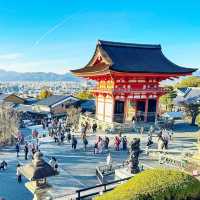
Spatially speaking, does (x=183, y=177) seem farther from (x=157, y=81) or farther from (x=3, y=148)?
(x=157, y=81)

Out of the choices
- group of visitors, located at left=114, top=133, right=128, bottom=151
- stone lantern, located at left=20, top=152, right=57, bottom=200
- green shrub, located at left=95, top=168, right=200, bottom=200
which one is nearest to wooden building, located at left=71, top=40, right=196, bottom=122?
group of visitors, located at left=114, top=133, right=128, bottom=151

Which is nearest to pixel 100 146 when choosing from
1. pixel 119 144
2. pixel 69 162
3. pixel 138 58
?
pixel 119 144

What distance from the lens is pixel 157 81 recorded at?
41.8m

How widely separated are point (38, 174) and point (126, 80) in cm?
2515

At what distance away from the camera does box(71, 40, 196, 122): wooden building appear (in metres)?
39.2

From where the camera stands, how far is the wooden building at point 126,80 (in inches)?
1543

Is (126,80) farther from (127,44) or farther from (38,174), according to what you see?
(38,174)

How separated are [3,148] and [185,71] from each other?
74.4ft

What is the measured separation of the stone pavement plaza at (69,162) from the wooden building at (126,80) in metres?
5.68

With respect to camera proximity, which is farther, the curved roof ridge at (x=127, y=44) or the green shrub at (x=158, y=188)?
the curved roof ridge at (x=127, y=44)

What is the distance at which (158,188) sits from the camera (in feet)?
38.6

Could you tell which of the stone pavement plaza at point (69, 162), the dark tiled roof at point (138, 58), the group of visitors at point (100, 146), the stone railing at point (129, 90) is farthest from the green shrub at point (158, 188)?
the stone railing at point (129, 90)

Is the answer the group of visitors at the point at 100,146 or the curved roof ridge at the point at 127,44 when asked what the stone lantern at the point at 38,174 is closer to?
the group of visitors at the point at 100,146

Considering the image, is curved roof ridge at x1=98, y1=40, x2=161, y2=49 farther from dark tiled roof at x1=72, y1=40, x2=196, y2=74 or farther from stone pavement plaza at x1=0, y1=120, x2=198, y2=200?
stone pavement plaza at x1=0, y1=120, x2=198, y2=200
